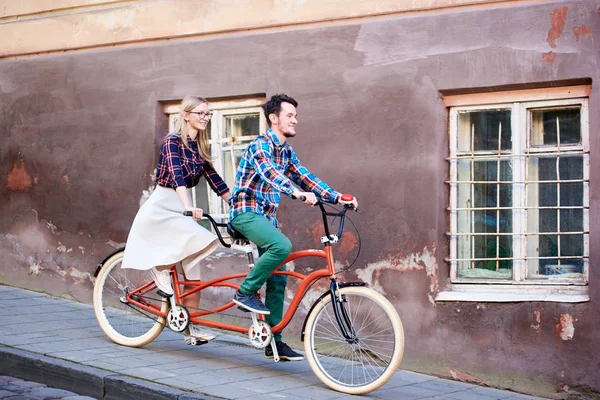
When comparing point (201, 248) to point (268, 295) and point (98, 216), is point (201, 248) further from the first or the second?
point (98, 216)

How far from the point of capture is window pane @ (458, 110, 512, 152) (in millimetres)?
7184

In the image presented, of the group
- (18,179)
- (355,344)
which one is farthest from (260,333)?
(18,179)

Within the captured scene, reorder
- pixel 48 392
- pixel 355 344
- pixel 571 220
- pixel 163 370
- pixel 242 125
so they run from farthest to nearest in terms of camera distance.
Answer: pixel 242 125
pixel 571 220
pixel 163 370
pixel 48 392
pixel 355 344

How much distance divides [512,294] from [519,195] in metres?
0.83

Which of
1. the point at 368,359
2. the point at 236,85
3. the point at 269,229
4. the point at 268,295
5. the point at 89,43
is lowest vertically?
the point at 368,359

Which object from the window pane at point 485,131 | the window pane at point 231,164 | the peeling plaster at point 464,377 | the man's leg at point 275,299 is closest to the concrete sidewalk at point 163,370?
the peeling plaster at point 464,377

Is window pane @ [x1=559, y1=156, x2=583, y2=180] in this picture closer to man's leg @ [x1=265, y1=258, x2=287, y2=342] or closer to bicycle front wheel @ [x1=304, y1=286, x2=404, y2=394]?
bicycle front wheel @ [x1=304, y1=286, x2=404, y2=394]

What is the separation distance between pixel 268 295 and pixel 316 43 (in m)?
2.53

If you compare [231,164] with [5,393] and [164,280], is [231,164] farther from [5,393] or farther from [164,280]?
[5,393]

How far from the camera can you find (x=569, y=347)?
652 centimetres

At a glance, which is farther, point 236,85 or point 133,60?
point 133,60

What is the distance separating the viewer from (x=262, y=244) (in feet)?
20.3

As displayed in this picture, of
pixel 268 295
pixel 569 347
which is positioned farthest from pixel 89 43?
pixel 569 347

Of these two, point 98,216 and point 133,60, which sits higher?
point 133,60
